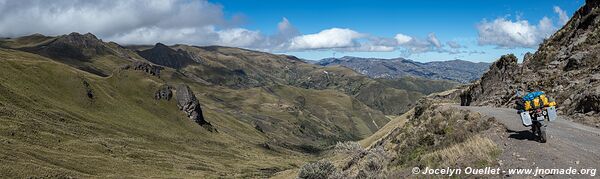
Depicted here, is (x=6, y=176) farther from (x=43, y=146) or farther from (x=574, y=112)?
(x=574, y=112)

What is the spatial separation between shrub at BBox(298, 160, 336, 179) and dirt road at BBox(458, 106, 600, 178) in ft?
37.5

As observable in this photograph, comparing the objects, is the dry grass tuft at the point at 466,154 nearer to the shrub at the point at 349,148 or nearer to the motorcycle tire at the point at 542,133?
the motorcycle tire at the point at 542,133

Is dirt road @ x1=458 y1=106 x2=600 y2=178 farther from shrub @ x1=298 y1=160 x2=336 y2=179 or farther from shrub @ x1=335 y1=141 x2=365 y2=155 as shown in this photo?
shrub @ x1=298 y1=160 x2=336 y2=179

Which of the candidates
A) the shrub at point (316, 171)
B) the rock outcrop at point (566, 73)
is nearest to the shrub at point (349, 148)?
the shrub at point (316, 171)

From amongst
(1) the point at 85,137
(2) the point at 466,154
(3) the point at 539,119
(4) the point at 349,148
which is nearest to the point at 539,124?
(3) the point at 539,119

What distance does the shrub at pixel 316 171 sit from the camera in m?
28.9

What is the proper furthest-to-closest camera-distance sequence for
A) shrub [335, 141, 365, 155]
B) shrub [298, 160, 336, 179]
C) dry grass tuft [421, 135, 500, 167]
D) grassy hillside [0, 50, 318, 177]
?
grassy hillside [0, 50, 318, 177] → shrub [298, 160, 336, 179] → shrub [335, 141, 365, 155] → dry grass tuft [421, 135, 500, 167]

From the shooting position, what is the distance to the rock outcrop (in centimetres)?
2925

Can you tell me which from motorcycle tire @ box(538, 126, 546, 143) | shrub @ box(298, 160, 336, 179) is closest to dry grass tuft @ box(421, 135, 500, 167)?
motorcycle tire @ box(538, 126, 546, 143)

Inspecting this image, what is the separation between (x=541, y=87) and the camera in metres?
35.5

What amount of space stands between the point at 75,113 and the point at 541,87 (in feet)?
499

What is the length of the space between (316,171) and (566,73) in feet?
73.1

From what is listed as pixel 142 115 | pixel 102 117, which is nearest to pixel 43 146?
pixel 102 117

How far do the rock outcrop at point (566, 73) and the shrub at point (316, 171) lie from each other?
1652 centimetres
